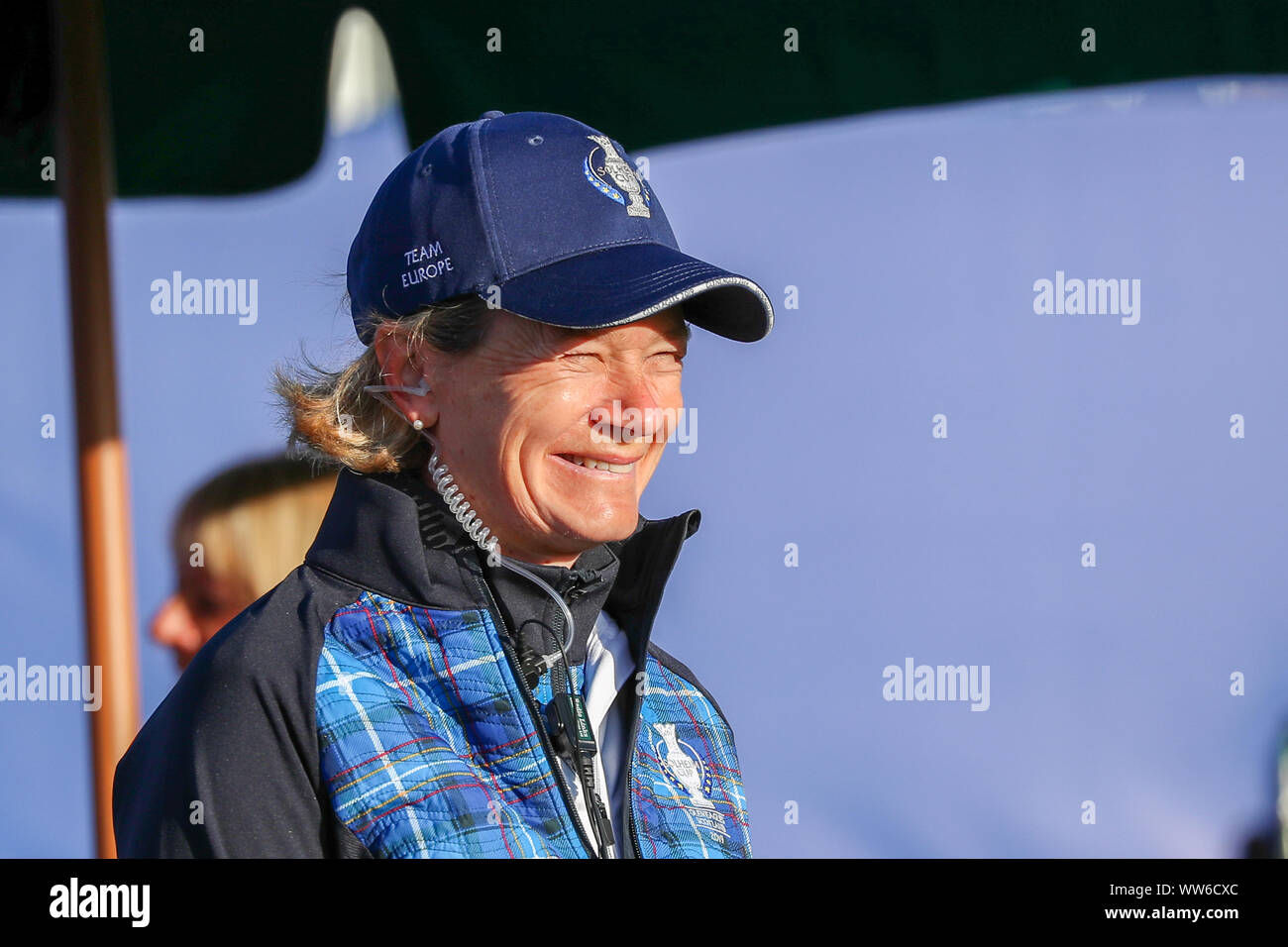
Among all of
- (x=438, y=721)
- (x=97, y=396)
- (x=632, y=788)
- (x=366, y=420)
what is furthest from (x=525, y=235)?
(x=97, y=396)

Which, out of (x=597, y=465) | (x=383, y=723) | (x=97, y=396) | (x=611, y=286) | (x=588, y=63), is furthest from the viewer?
(x=588, y=63)

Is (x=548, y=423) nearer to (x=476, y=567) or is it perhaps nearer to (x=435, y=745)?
(x=476, y=567)

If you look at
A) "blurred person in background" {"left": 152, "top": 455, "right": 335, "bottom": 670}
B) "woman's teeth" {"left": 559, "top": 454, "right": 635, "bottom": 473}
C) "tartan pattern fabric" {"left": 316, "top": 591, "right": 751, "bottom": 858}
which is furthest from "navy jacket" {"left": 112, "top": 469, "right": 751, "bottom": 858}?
"blurred person in background" {"left": 152, "top": 455, "right": 335, "bottom": 670}

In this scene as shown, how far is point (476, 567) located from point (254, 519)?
121 centimetres

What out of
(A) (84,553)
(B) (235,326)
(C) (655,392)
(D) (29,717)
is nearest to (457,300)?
(C) (655,392)

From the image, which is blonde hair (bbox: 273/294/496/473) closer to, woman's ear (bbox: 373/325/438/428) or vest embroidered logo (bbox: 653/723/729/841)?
woman's ear (bbox: 373/325/438/428)

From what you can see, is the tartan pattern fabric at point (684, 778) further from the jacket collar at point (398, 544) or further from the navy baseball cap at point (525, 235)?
the navy baseball cap at point (525, 235)

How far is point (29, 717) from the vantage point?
2.27 metres

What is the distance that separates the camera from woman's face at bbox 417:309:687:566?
54.0 inches

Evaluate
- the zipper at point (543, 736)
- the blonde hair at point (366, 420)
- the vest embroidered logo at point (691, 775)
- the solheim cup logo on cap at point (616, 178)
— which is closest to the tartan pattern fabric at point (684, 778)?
the vest embroidered logo at point (691, 775)

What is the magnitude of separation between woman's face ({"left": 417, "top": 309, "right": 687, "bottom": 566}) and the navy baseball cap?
0.22 feet

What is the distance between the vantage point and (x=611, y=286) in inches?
51.9
